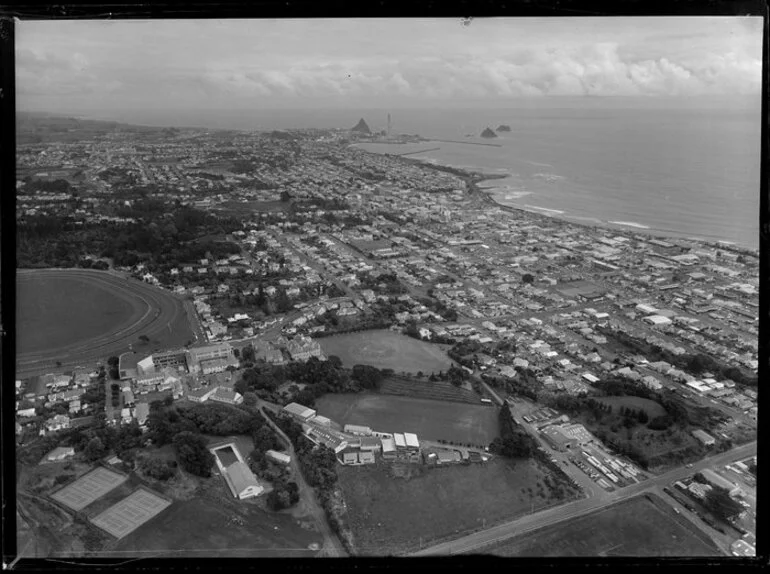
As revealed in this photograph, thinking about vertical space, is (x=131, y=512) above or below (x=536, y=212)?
below

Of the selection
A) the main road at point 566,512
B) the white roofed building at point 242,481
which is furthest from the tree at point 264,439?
the main road at point 566,512

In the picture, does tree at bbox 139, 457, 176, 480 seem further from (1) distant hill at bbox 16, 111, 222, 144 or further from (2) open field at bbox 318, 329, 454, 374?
(1) distant hill at bbox 16, 111, 222, 144

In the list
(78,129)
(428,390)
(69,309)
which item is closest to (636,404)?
(428,390)

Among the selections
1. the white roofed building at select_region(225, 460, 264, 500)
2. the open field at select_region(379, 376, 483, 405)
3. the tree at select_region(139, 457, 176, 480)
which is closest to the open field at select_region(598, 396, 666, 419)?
the open field at select_region(379, 376, 483, 405)

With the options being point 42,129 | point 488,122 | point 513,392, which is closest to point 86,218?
point 42,129

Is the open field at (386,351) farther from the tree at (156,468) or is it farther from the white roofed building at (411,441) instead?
the tree at (156,468)

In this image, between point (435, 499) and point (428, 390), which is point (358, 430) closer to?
point (428, 390)
